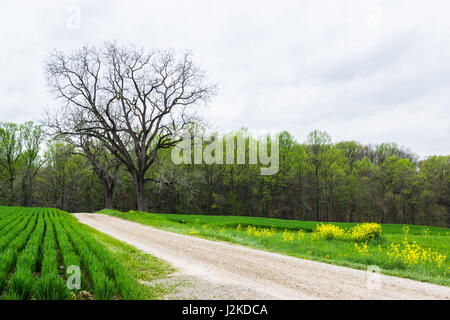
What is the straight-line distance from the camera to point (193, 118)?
1161 inches

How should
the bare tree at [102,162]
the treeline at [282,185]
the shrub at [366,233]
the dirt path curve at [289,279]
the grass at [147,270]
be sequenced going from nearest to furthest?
1. the grass at [147,270]
2. the dirt path curve at [289,279]
3. the shrub at [366,233]
4. the bare tree at [102,162]
5. the treeline at [282,185]

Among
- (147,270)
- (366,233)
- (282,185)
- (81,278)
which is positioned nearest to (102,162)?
(282,185)

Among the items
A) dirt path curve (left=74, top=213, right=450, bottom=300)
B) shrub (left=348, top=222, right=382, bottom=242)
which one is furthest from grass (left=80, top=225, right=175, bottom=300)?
shrub (left=348, top=222, right=382, bottom=242)

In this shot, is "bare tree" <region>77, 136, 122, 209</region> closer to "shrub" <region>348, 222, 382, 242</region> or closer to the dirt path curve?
the dirt path curve

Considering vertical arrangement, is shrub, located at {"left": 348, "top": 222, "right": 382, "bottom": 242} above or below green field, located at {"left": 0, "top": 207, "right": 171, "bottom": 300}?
below

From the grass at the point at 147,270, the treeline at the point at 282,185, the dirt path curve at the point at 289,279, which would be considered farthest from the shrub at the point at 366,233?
the treeline at the point at 282,185

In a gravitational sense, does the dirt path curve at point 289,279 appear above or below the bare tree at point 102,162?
below

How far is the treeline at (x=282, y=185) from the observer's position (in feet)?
142

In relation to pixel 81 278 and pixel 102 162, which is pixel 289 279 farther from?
pixel 102 162

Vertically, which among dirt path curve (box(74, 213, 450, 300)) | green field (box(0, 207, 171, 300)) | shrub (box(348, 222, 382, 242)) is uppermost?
green field (box(0, 207, 171, 300))

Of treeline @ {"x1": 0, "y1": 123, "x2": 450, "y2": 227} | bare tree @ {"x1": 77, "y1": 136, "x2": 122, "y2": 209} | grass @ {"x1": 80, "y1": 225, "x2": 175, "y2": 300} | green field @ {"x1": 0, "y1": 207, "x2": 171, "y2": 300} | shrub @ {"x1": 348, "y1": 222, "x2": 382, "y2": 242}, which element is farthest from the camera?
treeline @ {"x1": 0, "y1": 123, "x2": 450, "y2": 227}

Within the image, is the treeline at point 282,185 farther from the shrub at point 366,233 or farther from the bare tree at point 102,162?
the shrub at point 366,233

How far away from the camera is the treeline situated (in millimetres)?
43219

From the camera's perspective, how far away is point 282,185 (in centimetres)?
4756
